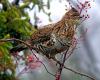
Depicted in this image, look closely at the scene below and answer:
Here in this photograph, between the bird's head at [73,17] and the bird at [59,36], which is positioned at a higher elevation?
the bird's head at [73,17]

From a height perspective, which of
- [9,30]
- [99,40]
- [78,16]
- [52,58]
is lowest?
[99,40]

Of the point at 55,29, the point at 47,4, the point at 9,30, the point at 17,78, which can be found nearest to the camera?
the point at 55,29

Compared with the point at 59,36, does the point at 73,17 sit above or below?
above

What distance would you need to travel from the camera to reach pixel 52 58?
2861mm

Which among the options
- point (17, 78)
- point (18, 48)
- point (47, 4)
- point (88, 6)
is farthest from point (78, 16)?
point (47, 4)

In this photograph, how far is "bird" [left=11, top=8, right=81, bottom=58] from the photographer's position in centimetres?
283

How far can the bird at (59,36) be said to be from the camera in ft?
9.27

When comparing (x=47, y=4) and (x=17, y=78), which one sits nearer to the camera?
(x=17, y=78)

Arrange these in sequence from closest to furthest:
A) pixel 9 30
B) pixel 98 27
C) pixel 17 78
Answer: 1. pixel 17 78
2. pixel 9 30
3. pixel 98 27

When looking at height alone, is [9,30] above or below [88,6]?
below

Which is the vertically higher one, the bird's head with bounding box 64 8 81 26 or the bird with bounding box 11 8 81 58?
the bird's head with bounding box 64 8 81 26

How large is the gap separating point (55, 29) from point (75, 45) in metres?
0.33

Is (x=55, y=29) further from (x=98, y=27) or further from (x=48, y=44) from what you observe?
(x=98, y=27)

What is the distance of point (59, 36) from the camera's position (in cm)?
293
